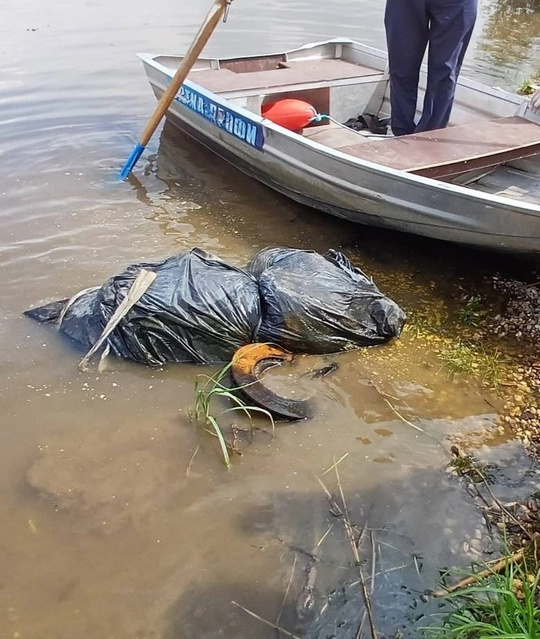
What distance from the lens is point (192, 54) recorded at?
15.8ft

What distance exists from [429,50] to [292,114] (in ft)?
3.81

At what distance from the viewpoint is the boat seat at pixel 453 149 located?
12.9 ft

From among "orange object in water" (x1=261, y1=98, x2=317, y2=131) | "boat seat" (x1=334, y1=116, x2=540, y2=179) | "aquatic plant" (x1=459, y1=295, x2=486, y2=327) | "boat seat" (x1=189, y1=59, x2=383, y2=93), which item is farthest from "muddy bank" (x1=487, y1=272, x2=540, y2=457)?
"boat seat" (x1=189, y1=59, x2=383, y2=93)

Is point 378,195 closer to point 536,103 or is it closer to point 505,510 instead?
point 536,103

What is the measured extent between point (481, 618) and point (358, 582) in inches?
17.2

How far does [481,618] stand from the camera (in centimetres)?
202

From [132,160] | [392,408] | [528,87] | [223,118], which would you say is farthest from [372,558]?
[528,87]

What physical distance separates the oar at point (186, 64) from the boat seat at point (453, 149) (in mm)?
1492

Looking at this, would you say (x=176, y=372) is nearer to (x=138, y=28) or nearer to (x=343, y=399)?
(x=343, y=399)

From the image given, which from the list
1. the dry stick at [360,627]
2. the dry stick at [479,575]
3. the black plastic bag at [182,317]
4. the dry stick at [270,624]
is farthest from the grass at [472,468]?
the black plastic bag at [182,317]

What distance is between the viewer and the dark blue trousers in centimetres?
433

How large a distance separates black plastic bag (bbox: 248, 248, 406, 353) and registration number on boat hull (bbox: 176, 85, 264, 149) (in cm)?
153

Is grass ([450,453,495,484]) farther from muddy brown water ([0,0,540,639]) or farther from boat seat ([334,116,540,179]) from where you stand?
boat seat ([334,116,540,179])

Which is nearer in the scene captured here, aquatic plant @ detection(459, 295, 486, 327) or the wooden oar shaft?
aquatic plant @ detection(459, 295, 486, 327)
